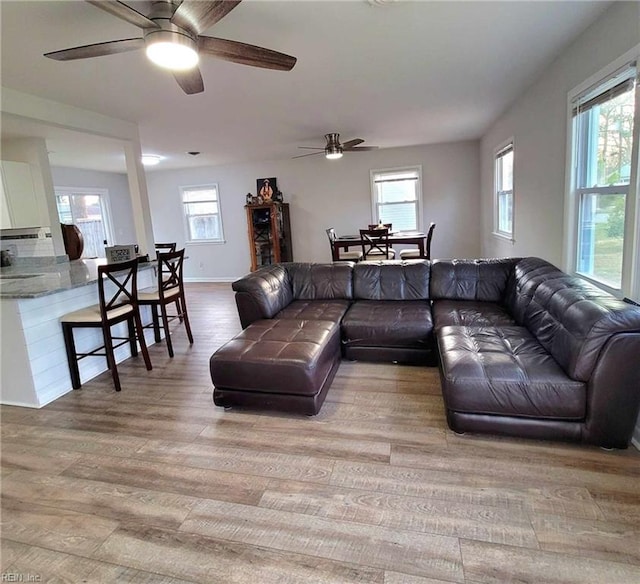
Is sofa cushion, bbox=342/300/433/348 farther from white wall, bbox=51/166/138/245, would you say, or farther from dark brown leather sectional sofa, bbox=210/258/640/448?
white wall, bbox=51/166/138/245

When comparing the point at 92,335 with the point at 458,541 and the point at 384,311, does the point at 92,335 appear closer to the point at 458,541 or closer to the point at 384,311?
the point at 384,311

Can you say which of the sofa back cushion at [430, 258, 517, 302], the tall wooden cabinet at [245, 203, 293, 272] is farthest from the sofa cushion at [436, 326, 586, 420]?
the tall wooden cabinet at [245, 203, 293, 272]

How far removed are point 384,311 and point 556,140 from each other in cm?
203

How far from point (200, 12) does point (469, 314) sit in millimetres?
2686

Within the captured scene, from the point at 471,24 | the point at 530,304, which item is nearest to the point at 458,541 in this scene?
the point at 530,304

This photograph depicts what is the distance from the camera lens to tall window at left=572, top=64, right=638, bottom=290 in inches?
89.5

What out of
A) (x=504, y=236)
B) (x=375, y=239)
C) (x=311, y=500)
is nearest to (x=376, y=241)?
(x=375, y=239)

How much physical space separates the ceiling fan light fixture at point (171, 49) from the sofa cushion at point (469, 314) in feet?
7.95

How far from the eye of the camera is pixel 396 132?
5664 millimetres

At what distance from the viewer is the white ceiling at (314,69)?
2.23 meters

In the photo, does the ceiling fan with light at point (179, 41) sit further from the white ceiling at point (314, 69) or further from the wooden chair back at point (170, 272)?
the wooden chair back at point (170, 272)

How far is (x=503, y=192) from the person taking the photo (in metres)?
5.40

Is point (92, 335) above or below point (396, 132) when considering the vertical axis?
below
